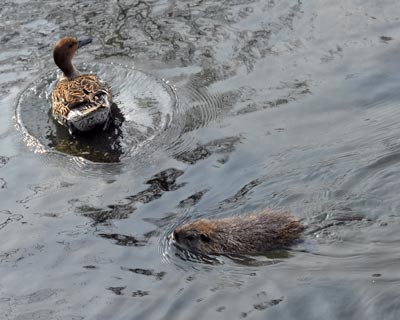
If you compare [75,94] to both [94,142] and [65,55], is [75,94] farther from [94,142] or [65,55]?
[65,55]

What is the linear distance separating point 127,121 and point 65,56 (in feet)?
5.02

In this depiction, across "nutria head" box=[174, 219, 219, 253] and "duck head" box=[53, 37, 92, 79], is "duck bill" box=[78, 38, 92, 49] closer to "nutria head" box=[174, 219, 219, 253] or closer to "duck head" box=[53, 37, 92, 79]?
"duck head" box=[53, 37, 92, 79]

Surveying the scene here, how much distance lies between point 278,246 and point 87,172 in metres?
2.60

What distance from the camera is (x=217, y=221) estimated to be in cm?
760

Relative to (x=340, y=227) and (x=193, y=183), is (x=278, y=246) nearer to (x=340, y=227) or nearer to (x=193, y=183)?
(x=340, y=227)

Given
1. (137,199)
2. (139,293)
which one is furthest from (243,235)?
(137,199)

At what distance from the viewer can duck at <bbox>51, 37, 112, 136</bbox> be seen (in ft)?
31.6

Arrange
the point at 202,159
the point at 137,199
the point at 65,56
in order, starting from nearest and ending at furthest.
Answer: the point at 137,199, the point at 202,159, the point at 65,56

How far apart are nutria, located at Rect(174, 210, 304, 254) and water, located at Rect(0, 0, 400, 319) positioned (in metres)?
0.12

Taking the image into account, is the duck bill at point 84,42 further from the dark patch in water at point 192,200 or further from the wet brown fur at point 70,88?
the dark patch in water at point 192,200

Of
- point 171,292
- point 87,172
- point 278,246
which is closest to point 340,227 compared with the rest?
point 278,246

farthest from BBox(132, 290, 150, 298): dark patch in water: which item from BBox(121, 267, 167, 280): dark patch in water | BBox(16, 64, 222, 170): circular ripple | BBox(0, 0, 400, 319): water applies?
BBox(16, 64, 222, 170): circular ripple

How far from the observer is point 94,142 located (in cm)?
962

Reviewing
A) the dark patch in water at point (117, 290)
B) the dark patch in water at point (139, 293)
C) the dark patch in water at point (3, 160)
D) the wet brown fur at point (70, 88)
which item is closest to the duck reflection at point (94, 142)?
the wet brown fur at point (70, 88)
